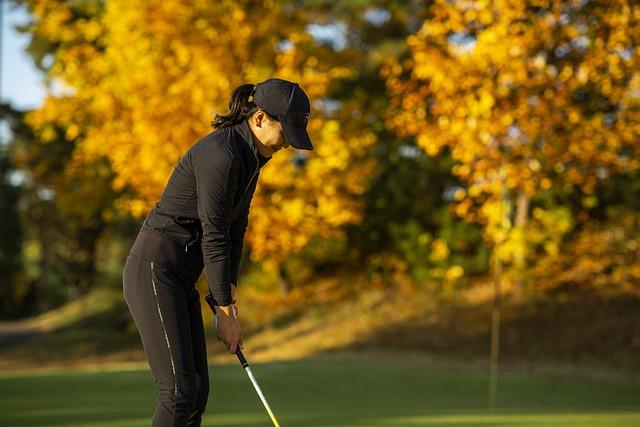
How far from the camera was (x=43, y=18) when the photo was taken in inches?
850

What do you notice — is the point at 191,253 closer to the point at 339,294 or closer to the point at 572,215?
the point at 572,215

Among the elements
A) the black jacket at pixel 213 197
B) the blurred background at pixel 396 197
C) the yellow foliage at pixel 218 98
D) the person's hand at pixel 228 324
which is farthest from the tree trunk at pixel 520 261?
the black jacket at pixel 213 197

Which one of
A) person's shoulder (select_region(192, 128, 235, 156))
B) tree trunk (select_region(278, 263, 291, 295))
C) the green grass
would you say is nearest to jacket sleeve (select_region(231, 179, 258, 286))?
person's shoulder (select_region(192, 128, 235, 156))

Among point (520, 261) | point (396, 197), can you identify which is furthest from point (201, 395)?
point (396, 197)

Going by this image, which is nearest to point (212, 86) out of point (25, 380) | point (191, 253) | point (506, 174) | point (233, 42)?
point (233, 42)

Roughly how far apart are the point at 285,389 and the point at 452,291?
9375 millimetres

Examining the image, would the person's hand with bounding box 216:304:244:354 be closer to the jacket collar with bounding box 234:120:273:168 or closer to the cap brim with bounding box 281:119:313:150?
the jacket collar with bounding box 234:120:273:168

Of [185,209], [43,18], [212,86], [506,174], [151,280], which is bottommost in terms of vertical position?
[151,280]

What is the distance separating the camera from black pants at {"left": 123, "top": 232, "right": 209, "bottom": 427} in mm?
4152

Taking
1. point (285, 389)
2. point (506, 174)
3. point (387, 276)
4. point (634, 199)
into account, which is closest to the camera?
point (285, 389)

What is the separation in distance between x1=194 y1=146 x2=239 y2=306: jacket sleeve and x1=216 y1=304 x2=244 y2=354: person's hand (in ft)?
0.70

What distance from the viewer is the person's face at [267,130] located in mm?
4176

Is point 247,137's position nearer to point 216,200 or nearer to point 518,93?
point 216,200

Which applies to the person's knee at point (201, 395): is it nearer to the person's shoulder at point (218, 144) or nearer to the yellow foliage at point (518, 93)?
the person's shoulder at point (218, 144)
